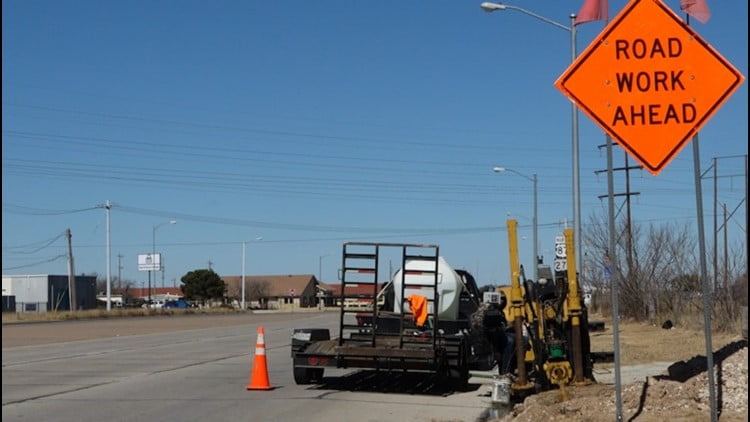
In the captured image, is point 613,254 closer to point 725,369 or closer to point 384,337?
point 725,369

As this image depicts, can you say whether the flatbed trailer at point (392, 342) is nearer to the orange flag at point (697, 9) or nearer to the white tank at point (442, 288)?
the white tank at point (442, 288)

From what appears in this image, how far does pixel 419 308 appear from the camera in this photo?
1533 cm

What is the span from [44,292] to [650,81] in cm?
10264

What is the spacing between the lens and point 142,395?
1445 cm

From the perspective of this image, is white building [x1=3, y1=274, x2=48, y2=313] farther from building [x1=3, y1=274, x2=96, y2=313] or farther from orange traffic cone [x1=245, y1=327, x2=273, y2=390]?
orange traffic cone [x1=245, y1=327, x2=273, y2=390]

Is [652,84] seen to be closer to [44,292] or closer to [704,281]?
[704,281]

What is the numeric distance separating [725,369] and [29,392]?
10.6m

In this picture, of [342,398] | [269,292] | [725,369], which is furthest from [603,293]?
[269,292]

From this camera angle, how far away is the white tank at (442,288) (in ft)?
51.1

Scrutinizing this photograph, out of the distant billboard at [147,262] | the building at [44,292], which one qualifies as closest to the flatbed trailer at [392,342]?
the building at [44,292]

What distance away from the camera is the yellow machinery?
1216 cm

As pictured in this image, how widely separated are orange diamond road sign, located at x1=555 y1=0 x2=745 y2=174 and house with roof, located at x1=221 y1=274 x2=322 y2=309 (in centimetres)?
12792

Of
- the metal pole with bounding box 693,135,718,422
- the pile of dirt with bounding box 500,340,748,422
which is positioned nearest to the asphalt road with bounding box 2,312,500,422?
the pile of dirt with bounding box 500,340,748,422

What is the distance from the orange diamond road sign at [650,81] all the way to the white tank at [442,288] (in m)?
7.62
